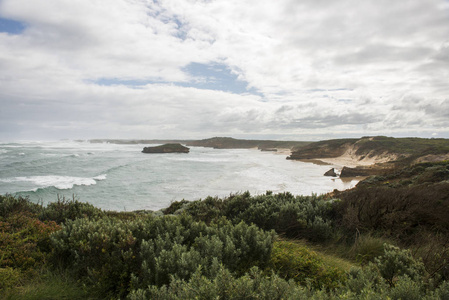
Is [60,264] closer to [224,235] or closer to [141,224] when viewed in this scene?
[141,224]

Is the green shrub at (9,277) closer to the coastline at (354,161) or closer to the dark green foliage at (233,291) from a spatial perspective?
the dark green foliage at (233,291)

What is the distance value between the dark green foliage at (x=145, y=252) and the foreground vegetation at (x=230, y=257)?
0.6 inches

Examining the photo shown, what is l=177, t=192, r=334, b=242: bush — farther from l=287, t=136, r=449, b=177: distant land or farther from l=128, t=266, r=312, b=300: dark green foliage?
l=287, t=136, r=449, b=177: distant land

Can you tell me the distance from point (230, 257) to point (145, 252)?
1204mm

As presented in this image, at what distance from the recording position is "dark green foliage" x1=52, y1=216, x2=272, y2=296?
314 centimetres

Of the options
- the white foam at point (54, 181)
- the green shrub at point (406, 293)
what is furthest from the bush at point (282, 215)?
the white foam at point (54, 181)

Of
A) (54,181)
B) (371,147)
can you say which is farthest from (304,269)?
(371,147)

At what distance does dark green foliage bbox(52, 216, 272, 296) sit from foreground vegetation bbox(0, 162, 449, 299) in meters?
0.01

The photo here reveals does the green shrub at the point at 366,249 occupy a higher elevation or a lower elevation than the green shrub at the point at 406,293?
lower

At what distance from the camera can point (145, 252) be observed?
3480 millimetres

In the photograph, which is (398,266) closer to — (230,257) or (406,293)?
(406,293)

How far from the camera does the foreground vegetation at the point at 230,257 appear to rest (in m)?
2.45

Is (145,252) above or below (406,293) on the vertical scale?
below

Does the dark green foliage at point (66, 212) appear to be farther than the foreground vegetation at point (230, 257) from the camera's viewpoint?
Yes
